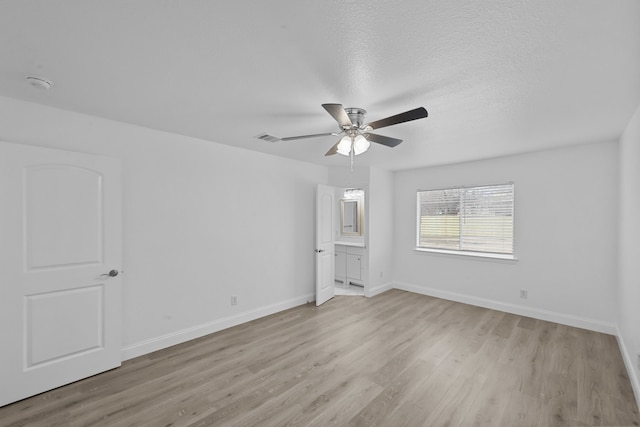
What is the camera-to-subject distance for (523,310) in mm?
4082

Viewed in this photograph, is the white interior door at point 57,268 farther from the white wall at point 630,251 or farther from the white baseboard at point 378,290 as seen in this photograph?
the white wall at point 630,251

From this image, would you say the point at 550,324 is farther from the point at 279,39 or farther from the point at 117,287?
the point at 117,287

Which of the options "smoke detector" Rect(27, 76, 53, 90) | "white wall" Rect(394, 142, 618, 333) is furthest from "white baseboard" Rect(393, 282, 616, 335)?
"smoke detector" Rect(27, 76, 53, 90)

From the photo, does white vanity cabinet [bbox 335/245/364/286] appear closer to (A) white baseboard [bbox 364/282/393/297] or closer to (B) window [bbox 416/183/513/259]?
(A) white baseboard [bbox 364/282/393/297]

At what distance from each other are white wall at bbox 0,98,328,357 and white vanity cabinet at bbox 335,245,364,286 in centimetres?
140

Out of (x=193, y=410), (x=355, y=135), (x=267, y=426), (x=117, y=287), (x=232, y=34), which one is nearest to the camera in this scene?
(x=232, y=34)

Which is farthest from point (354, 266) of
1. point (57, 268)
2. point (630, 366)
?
point (57, 268)

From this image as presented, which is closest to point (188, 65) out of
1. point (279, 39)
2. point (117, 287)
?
point (279, 39)

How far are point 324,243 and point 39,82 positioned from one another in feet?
12.6

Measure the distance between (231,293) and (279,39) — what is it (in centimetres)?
320

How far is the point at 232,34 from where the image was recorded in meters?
1.46

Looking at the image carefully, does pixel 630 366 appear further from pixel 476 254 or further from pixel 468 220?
pixel 468 220

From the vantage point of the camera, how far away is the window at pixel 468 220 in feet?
14.3

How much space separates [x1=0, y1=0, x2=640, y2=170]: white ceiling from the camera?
4.25 feet
